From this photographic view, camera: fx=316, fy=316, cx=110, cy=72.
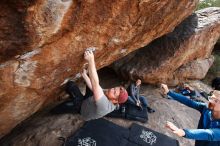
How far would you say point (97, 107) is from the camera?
5.12 m

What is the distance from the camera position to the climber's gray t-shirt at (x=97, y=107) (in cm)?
508

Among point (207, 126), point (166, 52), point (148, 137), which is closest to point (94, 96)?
point (207, 126)

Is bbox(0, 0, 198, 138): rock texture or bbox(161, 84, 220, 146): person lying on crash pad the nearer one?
bbox(0, 0, 198, 138): rock texture

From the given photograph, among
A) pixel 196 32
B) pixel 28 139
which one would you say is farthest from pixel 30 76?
pixel 196 32

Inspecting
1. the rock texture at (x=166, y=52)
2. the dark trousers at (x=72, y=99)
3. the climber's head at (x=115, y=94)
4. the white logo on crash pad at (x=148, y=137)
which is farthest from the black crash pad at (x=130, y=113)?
the climber's head at (x=115, y=94)

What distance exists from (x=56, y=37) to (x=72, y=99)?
2495 millimetres

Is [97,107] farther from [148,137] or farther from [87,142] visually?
[148,137]

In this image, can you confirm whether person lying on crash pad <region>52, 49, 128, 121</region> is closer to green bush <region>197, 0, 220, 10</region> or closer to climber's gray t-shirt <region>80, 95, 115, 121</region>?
climber's gray t-shirt <region>80, 95, 115, 121</region>

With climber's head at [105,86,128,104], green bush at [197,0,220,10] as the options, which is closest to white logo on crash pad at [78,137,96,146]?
climber's head at [105,86,128,104]

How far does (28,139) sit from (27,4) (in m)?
4.00

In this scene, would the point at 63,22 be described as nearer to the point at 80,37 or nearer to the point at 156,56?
the point at 80,37

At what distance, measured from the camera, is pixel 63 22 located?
177 inches

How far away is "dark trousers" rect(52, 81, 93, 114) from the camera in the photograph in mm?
6648

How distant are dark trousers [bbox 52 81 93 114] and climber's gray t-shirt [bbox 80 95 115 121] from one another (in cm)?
39
